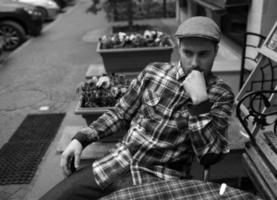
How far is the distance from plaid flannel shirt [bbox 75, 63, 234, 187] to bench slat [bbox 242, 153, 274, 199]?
465 mm

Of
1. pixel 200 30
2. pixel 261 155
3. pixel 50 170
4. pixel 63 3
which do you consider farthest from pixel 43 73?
pixel 63 3

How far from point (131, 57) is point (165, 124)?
2766 mm

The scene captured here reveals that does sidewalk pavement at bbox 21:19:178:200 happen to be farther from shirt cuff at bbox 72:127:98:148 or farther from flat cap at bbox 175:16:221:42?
flat cap at bbox 175:16:221:42

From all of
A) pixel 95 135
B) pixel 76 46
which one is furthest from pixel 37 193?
pixel 76 46

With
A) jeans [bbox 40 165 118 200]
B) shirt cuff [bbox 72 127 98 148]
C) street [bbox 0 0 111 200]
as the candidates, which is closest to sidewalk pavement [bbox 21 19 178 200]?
street [bbox 0 0 111 200]

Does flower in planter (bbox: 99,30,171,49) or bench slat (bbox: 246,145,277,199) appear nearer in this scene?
bench slat (bbox: 246,145,277,199)

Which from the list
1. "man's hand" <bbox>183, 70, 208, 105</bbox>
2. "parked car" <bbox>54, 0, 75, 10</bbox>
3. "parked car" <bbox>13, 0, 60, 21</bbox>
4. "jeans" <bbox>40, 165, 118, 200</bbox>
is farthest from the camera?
"parked car" <bbox>54, 0, 75, 10</bbox>

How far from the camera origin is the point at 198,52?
5.75 feet

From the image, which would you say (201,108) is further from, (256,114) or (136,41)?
(136,41)

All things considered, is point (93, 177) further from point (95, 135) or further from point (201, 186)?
point (201, 186)

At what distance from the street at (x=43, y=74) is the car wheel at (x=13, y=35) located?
0.83ft

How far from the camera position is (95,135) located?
199 centimetres

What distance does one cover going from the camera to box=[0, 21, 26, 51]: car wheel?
28.6 feet

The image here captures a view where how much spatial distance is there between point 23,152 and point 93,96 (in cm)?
145
